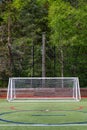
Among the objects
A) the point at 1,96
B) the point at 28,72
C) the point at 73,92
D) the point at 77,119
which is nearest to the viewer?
the point at 77,119

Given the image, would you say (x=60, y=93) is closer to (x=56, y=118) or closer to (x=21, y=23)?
(x=56, y=118)

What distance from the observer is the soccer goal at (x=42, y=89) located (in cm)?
1672

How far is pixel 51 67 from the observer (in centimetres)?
1978

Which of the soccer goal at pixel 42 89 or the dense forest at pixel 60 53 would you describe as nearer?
the soccer goal at pixel 42 89

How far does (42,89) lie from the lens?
1698cm

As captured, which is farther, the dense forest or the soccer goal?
the dense forest

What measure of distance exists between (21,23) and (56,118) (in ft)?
64.2

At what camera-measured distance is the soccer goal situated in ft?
54.9

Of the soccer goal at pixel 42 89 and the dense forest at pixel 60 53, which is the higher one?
the dense forest at pixel 60 53

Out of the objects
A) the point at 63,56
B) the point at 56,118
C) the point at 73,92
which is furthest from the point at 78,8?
the point at 56,118

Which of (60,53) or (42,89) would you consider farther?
(60,53)

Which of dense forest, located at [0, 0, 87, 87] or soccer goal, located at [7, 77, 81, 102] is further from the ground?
dense forest, located at [0, 0, 87, 87]

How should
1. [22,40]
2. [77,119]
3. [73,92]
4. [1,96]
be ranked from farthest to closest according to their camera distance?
1. [22,40]
2. [1,96]
3. [73,92]
4. [77,119]

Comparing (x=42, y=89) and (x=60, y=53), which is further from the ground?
(x=60, y=53)
